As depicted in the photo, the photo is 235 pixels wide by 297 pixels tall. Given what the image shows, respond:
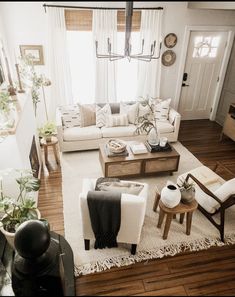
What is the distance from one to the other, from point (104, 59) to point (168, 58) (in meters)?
1.41

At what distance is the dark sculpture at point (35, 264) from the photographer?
6.00 feet

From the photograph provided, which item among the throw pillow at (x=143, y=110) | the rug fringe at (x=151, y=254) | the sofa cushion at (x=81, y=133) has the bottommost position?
the rug fringe at (x=151, y=254)

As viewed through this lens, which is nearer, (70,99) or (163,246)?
(163,246)

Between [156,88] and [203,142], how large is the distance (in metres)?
1.55

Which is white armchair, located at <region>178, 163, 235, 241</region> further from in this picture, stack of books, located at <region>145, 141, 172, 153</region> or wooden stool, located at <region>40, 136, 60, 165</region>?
wooden stool, located at <region>40, 136, 60, 165</region>

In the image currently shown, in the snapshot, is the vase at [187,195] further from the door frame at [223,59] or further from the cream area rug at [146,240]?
the door frame at [223,59]

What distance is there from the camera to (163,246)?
9.09 ft

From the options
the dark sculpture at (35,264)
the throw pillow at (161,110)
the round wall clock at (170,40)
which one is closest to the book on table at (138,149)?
the throw pillow at (161,110)

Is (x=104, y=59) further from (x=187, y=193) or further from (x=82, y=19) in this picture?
(x=187, y=193)

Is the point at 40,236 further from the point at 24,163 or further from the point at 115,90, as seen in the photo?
the point at 115,90

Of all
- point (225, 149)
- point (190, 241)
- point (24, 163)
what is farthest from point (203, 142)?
point (24, 163)

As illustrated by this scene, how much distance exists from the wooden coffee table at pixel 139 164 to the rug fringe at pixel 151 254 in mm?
1274

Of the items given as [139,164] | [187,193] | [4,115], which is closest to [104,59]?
[139,164]

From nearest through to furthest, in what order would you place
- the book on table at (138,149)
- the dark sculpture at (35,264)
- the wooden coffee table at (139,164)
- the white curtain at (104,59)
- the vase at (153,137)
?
the dark sculpture at (35,264)
the wooden coffee table at (139,164)
the book on table at (138,149)
the vase at (153,137)
the white curtain at (104,59)
